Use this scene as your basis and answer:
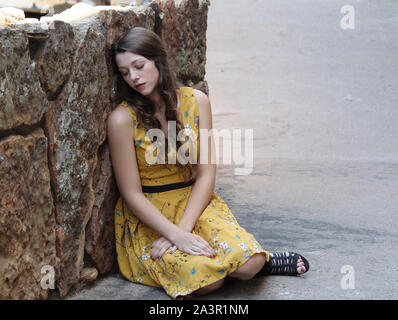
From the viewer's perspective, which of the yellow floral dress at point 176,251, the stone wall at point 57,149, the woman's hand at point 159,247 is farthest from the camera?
the woman's hand at point 159,247

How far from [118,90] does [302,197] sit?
5.54 ft

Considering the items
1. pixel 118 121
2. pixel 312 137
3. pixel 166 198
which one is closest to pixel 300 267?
pixel 166 198

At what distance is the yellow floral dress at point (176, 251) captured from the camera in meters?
2.17

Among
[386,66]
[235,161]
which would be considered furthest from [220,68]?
[235,161]

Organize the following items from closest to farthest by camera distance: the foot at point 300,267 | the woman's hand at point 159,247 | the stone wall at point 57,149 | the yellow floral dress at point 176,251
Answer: the stone wall at point 57,149 → the yellow floral dress at point 176,251 → the woman's hand at point 159,247 → the foot at point 300,267

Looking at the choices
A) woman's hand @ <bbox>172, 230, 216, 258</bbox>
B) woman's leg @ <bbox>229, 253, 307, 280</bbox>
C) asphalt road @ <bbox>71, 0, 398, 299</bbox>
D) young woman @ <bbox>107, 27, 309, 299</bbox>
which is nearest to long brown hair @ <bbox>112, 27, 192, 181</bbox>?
young woman @ <bbox>107, 27, 309, 299</bbox>

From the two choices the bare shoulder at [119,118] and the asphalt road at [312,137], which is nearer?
the bare shoulder at [119,118]

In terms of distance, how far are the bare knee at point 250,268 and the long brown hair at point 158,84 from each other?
528 mm

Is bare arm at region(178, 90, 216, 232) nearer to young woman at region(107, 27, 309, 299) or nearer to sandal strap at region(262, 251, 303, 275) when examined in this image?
young woman at region(107, 27, 309, 299)

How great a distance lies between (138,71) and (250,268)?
3.03 ft

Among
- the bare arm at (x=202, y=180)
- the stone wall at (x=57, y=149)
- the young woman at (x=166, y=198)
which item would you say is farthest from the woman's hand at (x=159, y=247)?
the stone wall at (x=57, y=149)

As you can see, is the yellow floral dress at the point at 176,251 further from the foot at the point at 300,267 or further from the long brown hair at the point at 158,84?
the foot at the point at 300,267

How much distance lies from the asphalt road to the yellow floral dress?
3.8 inches

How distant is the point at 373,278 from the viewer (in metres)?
2.38
